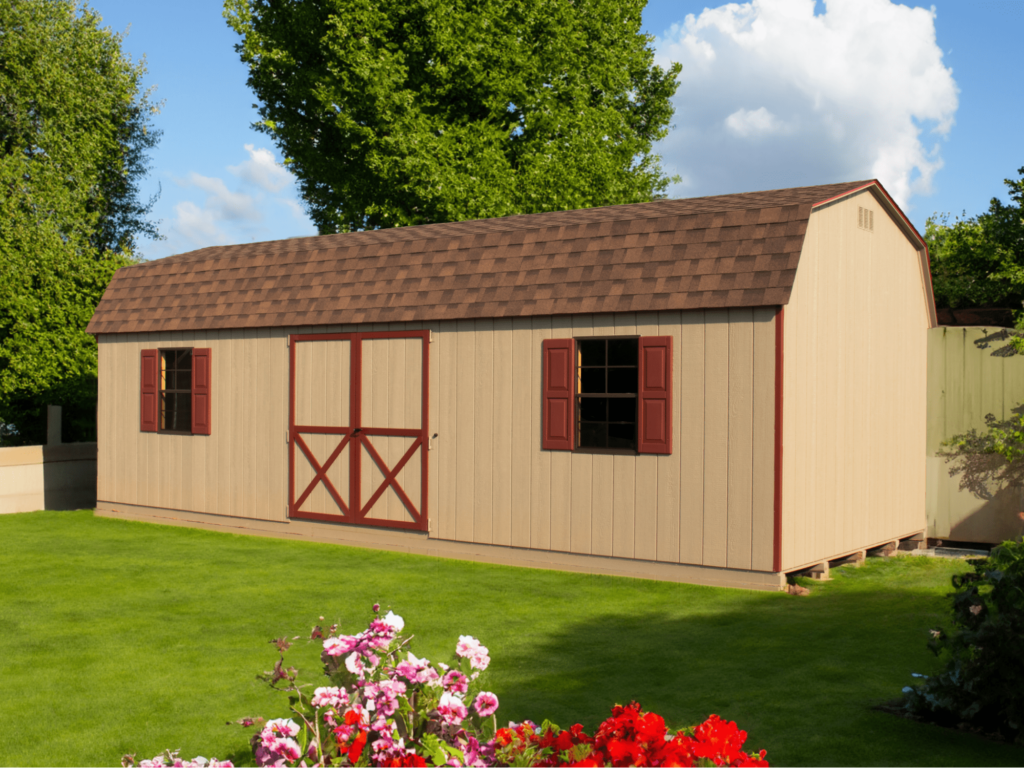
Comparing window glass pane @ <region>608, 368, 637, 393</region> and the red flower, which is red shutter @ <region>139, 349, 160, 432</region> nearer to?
window glass pane @ <region>608, 368, 637, 393</region>

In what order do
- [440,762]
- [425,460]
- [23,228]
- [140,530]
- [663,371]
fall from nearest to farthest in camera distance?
[440,762]
[663,371]
[425,460]
[140,530]
[23,228]

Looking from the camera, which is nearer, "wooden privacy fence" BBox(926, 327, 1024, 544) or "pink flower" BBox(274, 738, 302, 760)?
"pink flower" BBox(274, 738, 302, 760)

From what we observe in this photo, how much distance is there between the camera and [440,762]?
3061 mm

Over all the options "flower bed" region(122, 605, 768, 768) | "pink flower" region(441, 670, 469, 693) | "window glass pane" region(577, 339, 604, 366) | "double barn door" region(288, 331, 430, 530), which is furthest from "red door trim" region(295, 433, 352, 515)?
"pink flower" region(441, 670, 469, 693)

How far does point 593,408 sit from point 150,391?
6994 millimetres

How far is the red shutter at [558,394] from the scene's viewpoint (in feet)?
32.5

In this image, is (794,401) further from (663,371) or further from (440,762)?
(440,762)

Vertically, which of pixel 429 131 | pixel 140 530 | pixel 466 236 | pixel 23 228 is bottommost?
pixel 140 530

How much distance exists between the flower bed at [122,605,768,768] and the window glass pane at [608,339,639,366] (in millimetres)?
6472

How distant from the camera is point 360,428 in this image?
38.1 ft

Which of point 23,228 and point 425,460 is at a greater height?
point 23,228

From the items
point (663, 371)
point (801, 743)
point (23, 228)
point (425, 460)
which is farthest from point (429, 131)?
point (801, 743)

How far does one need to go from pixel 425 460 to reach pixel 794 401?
418 cm

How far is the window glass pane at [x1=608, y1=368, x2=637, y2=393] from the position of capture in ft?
31.9
